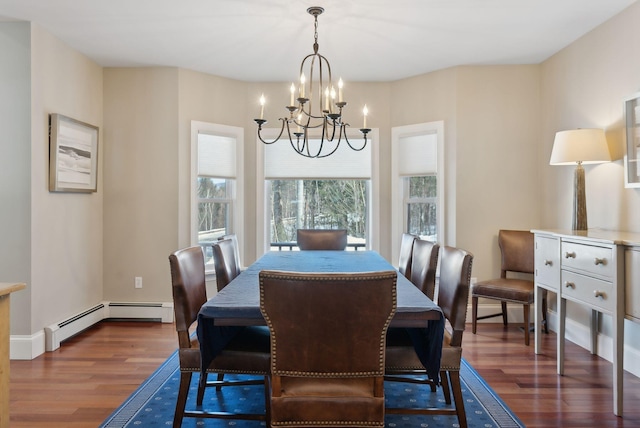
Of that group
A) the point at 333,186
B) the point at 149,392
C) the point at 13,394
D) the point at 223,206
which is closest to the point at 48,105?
the point at 223,206

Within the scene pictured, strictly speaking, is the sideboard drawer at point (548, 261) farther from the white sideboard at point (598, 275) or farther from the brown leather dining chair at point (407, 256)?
the brown leather dining chair at point (407, 256)

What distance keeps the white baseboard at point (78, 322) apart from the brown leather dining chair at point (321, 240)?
59.4 inches

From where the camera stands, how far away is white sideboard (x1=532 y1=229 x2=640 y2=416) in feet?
7.82

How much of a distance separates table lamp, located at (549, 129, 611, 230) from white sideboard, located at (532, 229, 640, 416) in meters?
0.22

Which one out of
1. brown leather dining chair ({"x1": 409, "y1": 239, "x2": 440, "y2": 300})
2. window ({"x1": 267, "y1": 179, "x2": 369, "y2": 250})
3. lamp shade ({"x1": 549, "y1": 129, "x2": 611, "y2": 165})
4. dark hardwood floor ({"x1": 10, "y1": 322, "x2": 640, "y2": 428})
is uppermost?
lamp shade ({"x1": 549, "y1": 129, "x2": 611, "y2": 165})

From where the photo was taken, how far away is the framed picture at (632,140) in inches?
118

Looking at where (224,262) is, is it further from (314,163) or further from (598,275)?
(314,163)

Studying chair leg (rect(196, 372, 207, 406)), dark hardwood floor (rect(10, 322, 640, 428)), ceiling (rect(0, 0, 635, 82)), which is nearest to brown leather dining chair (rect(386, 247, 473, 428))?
dark hardwood floor (rect(10, 322, 640, 428))

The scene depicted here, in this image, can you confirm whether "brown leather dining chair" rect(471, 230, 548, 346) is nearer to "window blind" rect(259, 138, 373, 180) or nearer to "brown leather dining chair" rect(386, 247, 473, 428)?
"window blind" rect(259, 138, 373, 180)

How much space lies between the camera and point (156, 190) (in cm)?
452

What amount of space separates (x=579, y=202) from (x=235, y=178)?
3292 mm

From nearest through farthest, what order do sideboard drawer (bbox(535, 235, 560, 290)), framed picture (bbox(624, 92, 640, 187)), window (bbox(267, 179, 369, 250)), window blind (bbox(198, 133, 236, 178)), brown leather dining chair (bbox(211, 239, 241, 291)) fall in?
brown leather dining chair (bbox(211, 239, 241, 291)), framed picture (bbox(624, 92, 640, 187)), sideboard drawer (bbox(535, 235, 560, 290)), window blind (bbox(198, 133, 236, 178)), window (bbox(267, 179, 369, 250))

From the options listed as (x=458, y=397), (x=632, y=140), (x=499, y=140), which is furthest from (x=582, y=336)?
(x=458, y=397)

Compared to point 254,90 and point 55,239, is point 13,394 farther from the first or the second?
point 254,90
